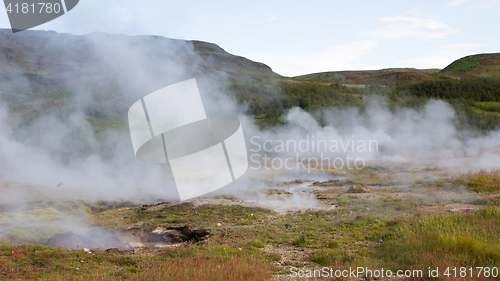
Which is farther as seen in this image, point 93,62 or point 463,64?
point 463,64

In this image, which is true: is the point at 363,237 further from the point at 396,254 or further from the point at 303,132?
the point at 303,132

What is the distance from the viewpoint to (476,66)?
427 ft

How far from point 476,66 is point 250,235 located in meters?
153

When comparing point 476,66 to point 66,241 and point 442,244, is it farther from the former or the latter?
point 66,241

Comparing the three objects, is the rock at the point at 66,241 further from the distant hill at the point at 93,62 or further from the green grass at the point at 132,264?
the distant hill at the point at 93,62

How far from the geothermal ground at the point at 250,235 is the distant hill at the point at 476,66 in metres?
119

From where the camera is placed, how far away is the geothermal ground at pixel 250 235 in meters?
7.49

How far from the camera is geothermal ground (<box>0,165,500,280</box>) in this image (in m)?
7.49

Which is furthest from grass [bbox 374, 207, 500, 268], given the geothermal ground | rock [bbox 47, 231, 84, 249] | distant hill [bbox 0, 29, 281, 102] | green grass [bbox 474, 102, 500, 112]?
green grass [bbox 474, 102, 500, 112]

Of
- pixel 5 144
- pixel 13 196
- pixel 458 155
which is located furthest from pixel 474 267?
pixel 458 155

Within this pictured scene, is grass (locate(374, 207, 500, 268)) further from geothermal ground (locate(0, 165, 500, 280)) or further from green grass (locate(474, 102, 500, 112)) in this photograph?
green grass (locate(474, 102, 500, 112))

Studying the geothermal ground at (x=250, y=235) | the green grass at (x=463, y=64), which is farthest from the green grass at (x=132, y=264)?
the green grass at (x=463, y=64)

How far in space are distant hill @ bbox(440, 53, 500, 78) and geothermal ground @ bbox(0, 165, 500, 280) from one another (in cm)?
11921

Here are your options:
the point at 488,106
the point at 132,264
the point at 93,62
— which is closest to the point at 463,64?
the point at 488,106
